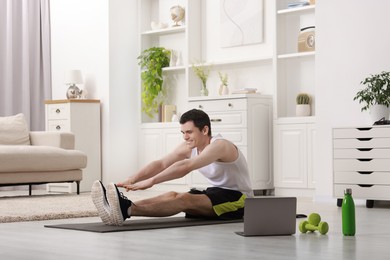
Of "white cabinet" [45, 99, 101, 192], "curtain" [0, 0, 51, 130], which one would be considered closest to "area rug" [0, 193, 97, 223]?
"white cabinet" [45, 99, 101, 192]

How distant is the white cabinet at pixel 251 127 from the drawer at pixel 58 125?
1757mm

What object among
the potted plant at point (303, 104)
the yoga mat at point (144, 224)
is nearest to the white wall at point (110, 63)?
the potted plant at point (303, 104)

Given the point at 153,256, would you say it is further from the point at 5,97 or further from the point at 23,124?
the point at 5,97

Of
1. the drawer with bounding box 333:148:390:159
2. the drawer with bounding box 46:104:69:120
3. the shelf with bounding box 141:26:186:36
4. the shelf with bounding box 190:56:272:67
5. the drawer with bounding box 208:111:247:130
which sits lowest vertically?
the drawer with bounding box 333:148:390:159

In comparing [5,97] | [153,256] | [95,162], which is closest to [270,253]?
[153,256]

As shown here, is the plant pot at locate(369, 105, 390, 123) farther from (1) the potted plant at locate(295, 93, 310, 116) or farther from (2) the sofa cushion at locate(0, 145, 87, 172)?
(2) the sofa cushion at locate(0, 145, 87, 172)

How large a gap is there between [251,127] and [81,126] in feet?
6.91

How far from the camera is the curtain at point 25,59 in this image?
9758 millimetres

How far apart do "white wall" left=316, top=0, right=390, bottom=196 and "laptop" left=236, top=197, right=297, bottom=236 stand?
8.79ft

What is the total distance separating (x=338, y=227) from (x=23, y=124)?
4560 mm

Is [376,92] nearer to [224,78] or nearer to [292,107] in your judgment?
[292,107]

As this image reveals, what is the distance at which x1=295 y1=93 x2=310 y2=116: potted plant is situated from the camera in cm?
795

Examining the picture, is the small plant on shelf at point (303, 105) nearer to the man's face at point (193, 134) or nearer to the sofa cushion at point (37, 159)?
the sofa cushion at point (37, 159)

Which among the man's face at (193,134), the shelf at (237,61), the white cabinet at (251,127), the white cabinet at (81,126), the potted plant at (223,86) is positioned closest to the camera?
the man's face at (193,134)
